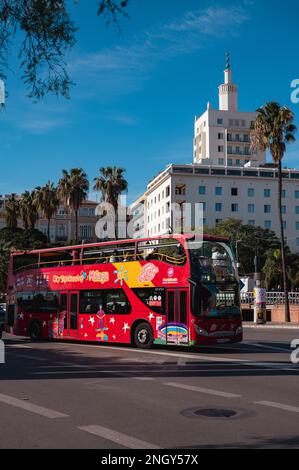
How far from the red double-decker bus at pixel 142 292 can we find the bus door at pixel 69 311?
0.11 feet

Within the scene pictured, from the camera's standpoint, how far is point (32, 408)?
8.73m

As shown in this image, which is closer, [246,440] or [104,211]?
[246,440]

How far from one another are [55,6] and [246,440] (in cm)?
759

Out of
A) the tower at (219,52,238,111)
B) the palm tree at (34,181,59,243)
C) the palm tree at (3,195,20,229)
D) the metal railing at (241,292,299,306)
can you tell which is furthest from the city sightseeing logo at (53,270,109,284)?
the tower at (219,52,238,111)

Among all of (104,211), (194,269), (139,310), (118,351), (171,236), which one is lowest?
(118,351)

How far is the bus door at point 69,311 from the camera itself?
21.9 metres

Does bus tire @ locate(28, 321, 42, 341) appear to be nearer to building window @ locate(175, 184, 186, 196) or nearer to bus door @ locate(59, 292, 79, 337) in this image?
bus door @ locate(59, 292, 79, 337)

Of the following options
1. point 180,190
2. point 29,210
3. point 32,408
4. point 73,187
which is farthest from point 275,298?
point 180,190

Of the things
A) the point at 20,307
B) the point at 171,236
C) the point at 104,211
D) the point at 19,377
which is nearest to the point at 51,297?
the point at 20,307

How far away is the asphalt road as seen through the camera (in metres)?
6.80

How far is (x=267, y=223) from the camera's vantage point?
10050 cm

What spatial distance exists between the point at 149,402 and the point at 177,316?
28.5ft

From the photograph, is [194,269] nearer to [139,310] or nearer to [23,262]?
[139,310]

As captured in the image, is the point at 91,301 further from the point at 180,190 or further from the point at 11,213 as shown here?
the point at 180,190
